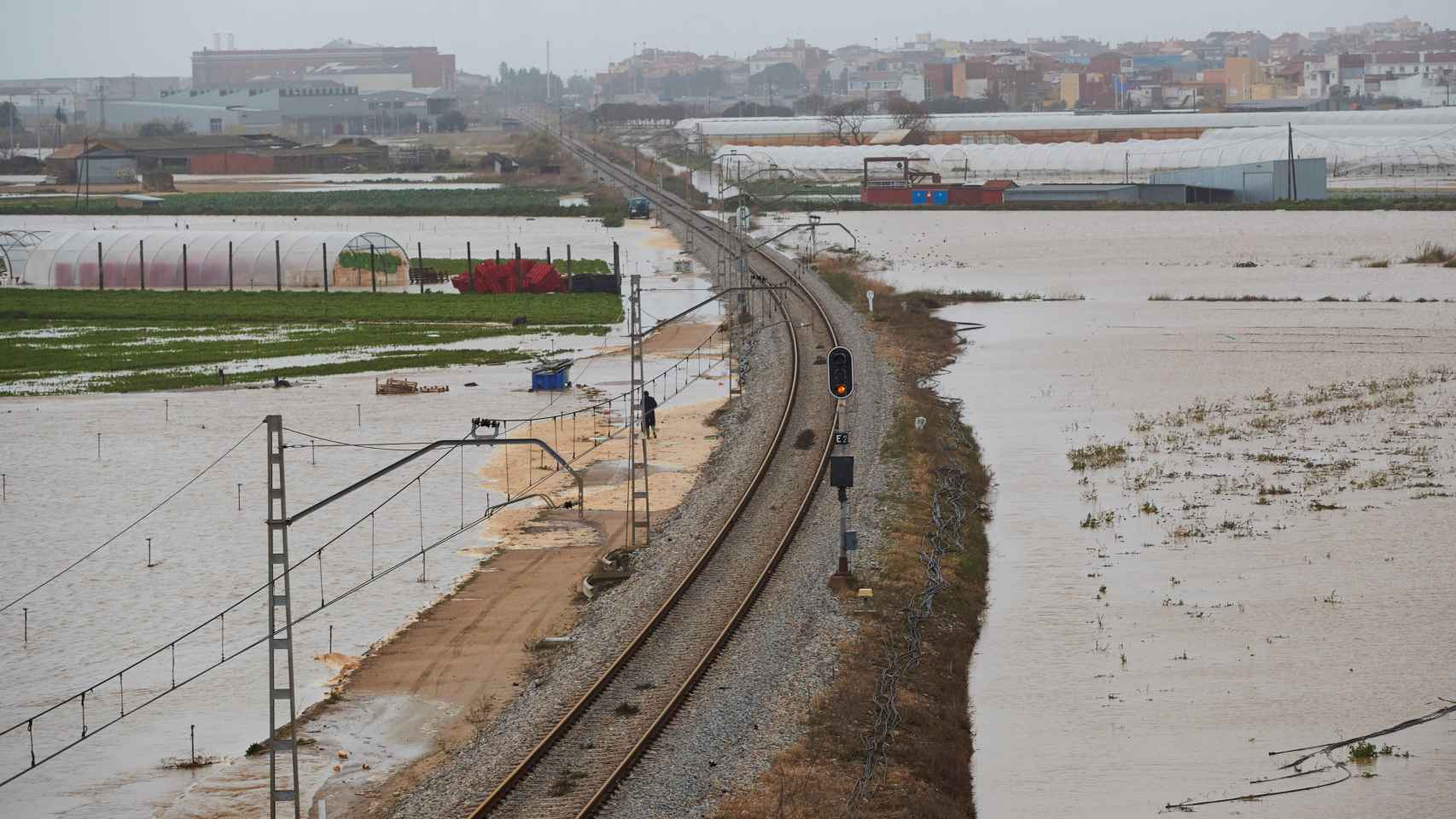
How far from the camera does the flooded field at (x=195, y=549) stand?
19375 millimetres

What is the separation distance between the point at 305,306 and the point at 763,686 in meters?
43.8

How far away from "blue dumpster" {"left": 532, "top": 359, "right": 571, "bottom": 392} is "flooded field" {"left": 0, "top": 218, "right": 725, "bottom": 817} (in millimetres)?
597

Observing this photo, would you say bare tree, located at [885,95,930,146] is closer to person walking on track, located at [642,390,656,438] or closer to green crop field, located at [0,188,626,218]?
green crop field, located at [0,188,626,218]

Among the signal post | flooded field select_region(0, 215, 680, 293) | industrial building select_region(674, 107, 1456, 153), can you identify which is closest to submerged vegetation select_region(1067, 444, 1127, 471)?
the signal post

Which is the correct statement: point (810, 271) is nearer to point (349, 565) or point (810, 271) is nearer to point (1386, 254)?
point (1386, 254)

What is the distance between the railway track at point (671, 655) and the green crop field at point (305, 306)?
22370 mm

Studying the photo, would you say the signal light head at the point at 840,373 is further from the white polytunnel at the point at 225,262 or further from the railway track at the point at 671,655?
the white polytunnel at the point at 225,262

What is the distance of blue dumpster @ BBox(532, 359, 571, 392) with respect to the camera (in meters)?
41.7

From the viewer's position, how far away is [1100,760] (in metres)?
18.2

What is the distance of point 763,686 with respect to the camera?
1980cm

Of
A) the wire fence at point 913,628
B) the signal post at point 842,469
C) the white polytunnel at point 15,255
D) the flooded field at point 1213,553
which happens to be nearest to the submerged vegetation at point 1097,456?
the flooded field at point 1213,553

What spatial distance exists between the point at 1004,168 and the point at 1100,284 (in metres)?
52.7

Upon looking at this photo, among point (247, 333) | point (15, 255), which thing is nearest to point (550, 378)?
point (247, 333)

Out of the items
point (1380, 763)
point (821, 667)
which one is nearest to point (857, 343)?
point (821, 667)
